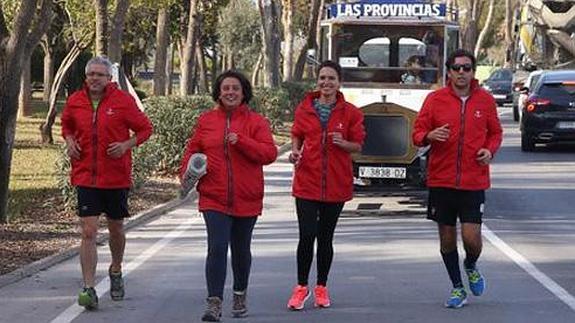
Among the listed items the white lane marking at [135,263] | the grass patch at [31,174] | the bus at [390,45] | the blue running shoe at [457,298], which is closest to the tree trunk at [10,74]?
the grass patch at [31,174]

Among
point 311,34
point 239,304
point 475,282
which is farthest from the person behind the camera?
point 311,34

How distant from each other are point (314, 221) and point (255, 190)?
28.5 inches

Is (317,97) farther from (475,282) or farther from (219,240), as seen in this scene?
(475,282)

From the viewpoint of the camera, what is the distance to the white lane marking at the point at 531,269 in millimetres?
10352

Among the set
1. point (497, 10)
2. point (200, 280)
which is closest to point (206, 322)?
point (200, 280)

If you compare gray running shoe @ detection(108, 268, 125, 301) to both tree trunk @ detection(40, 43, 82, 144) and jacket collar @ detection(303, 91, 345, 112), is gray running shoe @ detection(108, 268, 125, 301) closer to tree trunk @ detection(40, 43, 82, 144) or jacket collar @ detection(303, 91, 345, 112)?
jacket collar @ detection(303, 91, 345, 112)

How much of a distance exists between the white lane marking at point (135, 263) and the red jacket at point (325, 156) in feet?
6.43

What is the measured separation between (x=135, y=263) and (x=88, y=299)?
2790 mm

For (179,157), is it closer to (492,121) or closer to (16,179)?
(16,179)

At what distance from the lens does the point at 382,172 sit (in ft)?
54.6

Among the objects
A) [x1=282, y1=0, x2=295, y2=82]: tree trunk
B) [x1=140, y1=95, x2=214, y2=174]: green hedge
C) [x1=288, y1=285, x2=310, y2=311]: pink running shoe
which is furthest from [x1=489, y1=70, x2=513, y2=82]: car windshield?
[x1=288, y1=285, x2=310, y2=311]: pink running shoe

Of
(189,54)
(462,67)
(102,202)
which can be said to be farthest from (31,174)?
(462,67)

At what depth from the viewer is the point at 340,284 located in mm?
11125

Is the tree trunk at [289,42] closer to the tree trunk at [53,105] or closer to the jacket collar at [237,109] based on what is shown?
the tree trunk at [53,105]
